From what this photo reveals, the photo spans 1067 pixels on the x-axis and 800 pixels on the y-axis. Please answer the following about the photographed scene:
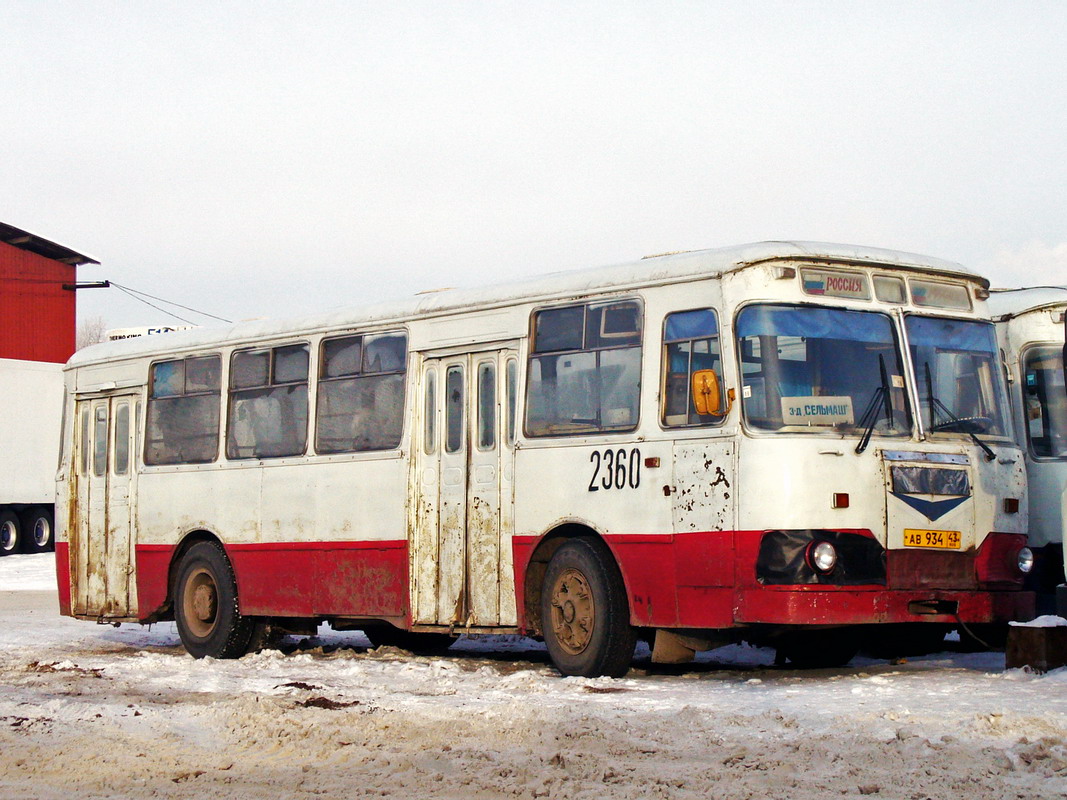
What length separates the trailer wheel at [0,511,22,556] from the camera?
127 ft

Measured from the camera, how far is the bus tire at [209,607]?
14.5 m

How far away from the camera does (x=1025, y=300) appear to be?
1309 centimetres

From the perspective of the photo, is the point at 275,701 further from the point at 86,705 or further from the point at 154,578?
the point at 154,578

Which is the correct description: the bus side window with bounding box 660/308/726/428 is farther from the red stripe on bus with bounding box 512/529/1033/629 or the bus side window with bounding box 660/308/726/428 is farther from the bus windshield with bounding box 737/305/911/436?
the red stripe on bus with bounding box 512/529/1033/629

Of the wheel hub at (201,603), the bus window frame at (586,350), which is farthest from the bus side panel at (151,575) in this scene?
the bus window frame at (586,350)

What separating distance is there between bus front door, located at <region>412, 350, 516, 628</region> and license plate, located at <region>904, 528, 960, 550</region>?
3051 millimetres

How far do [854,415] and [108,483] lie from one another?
334 inches

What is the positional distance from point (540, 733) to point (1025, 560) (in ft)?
14.3

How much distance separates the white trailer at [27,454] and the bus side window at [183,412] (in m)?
24.3

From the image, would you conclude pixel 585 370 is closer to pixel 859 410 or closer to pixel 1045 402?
pixel 859 410

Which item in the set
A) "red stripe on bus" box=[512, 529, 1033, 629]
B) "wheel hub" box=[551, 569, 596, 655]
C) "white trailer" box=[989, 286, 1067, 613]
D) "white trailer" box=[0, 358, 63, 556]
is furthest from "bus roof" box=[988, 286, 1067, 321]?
"white trailer" box=[0, 358, 63, 556]

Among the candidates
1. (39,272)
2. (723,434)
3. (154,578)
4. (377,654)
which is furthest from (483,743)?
(39,272)

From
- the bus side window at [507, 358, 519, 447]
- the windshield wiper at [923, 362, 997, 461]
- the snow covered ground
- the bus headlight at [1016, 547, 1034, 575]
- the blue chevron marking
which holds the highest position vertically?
the bus side window at [507, 358, 519, 447]

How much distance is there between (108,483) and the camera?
52.4 feet
